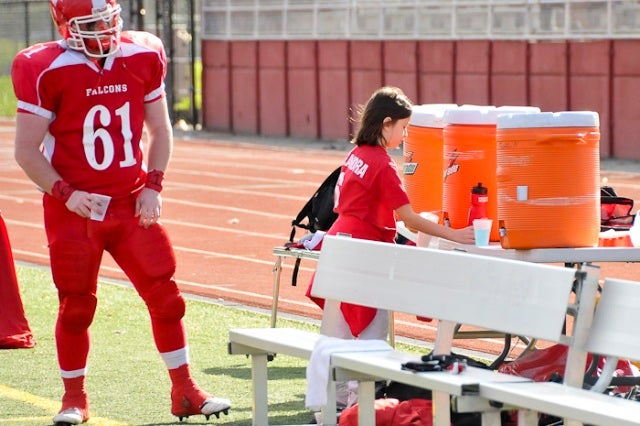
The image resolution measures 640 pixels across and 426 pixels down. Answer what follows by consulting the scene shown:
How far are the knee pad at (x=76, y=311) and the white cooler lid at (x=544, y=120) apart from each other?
207 cm

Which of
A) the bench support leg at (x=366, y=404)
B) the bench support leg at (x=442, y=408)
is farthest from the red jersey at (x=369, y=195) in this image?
the bench support leg at (x=442, y=408)

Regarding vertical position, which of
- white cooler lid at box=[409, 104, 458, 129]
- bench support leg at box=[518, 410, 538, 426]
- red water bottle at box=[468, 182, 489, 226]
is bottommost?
bench support leg at box=[518, 410, 538, 426]

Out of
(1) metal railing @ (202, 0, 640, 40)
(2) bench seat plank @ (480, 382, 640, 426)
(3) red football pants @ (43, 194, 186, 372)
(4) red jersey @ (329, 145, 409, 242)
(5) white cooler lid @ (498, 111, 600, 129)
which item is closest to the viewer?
(2) bench seat plank @ (480, 382, 640, 426)

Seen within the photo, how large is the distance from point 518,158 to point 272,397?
1953mm

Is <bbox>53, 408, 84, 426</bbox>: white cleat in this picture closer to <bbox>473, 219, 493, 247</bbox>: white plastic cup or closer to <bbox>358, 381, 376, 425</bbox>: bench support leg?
<bbox>358, 381, 376, 425</bbox>: bench support leg

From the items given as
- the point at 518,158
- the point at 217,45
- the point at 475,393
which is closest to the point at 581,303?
the point at 475,393

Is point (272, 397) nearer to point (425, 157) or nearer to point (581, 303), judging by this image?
point (425, 157)

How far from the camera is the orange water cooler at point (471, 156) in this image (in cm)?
753

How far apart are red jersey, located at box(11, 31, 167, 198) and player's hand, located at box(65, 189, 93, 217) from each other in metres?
0.13

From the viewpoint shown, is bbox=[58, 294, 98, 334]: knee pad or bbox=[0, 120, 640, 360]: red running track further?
bbox=[0, 120, 640, 360]: red running track

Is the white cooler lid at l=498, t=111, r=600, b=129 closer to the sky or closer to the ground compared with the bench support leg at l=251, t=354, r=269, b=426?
closer to the sky

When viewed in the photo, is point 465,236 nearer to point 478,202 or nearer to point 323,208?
point 478,202

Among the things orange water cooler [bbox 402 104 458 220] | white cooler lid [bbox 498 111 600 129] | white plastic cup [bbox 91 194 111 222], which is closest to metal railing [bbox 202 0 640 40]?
orange water cooler [bbox 402 104 458 220]

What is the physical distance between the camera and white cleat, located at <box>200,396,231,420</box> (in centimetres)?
720
